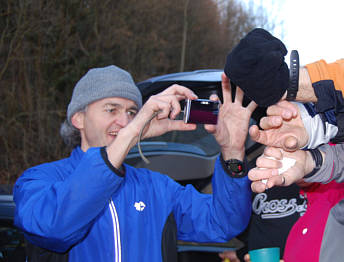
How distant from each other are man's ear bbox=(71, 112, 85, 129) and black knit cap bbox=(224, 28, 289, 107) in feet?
4.06

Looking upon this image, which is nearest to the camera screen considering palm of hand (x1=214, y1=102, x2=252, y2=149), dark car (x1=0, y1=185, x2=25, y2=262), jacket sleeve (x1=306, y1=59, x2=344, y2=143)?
palm of hand (x1=214, y1=102, x2=252, y2=149)

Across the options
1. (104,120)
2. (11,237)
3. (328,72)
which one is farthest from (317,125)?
(11,237)

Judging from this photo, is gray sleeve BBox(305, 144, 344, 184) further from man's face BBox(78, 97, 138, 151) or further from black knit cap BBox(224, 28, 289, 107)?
man's face BBox(78, 97, 138, 151)

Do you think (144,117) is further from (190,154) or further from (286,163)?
(190,154)

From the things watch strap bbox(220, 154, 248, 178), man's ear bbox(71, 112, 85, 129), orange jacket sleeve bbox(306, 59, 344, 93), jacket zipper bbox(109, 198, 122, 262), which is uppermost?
orange jacket sleeve bbox(306, 59, 344, 93)

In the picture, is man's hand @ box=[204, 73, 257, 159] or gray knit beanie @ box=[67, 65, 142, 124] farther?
gray knit beanie @ box=[67, 65, 142, 124]

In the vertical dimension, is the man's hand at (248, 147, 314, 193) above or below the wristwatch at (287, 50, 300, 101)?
below

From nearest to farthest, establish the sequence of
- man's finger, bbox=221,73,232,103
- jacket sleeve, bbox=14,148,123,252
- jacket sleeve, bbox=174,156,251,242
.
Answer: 1. jacket sleeve, bbox=14,148,123,252
2. man's finger, bbox=221,73,232,103
3. jacket sleeve, bbox=174,156,251,242

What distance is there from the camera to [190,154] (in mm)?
2986

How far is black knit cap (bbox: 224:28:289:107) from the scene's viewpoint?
3.97 ft

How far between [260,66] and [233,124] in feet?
2.42

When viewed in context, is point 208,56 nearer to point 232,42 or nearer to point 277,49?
point 232,42

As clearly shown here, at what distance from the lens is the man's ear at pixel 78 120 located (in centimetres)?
228

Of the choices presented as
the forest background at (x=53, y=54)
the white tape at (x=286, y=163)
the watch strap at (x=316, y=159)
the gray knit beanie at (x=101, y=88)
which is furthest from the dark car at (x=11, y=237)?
the forest background at (x=53, y=54)
